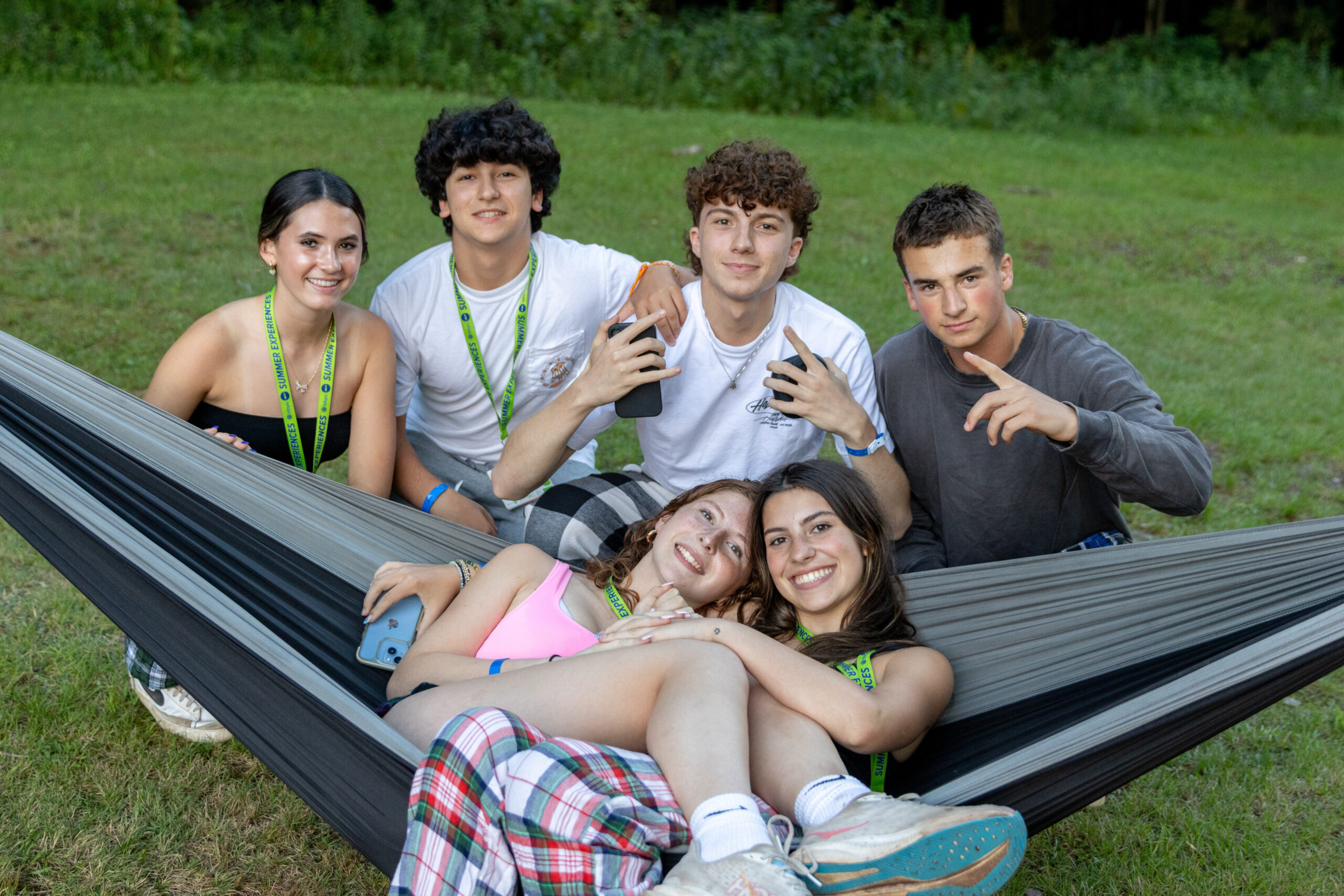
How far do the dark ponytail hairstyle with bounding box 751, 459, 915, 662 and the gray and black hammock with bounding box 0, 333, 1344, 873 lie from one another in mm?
60

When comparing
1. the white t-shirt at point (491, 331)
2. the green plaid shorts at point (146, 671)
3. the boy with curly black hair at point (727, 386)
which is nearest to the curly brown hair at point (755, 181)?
the boy with curly black hair at point (727, 386)

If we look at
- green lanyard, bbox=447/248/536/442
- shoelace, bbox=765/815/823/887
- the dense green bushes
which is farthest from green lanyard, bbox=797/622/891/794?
the dense green bushes

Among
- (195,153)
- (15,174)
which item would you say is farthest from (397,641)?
(195,153)

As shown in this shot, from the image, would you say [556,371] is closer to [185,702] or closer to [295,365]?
[295,365]

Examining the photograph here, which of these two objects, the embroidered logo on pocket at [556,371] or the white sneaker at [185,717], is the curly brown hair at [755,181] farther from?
the white sneaker at [185,717]

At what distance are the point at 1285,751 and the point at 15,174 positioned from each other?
652 centimetres

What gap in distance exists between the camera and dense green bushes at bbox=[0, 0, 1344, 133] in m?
9.07

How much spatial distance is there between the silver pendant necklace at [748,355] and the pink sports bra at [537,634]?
0.77 metres

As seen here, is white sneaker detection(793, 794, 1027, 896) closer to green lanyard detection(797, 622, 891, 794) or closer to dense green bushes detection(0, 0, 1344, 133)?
green lanyard detection(797, 622, 891, 794)

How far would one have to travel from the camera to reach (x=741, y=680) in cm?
173

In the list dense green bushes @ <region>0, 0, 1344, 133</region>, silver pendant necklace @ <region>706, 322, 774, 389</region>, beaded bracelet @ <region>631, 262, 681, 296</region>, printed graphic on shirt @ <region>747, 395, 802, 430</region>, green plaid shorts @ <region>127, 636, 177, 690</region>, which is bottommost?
green plaid shorts @ <region>127, 636, 177, 690</region>

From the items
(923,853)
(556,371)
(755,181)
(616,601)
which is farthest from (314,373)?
(923,853)

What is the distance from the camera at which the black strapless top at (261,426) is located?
252 cm

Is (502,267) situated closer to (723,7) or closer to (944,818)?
(944,818)
